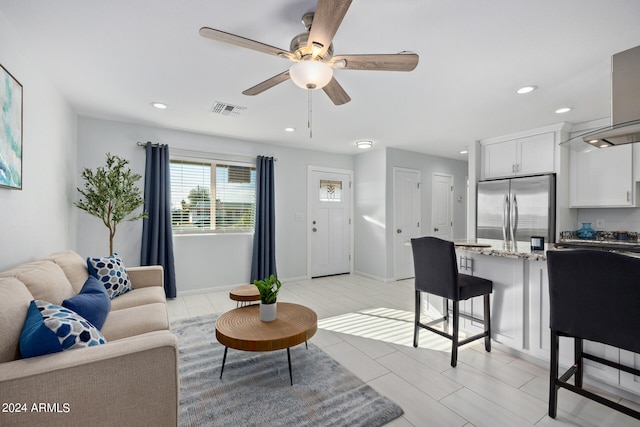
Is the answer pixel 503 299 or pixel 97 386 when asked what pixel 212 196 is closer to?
pixel 97 386

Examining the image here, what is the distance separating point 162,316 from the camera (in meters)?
2.11

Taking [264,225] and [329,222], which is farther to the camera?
[329,222]

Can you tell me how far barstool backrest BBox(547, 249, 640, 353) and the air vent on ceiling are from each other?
10.6 ft

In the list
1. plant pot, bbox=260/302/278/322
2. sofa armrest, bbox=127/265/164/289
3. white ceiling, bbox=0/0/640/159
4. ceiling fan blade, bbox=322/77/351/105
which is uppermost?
white ceiling, bbox=0/0/640/159

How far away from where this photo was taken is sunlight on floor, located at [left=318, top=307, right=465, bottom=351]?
109 inches

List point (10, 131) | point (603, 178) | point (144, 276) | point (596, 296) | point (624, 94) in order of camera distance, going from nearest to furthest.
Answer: point (596, 296) → point (10, 131) → point (624, 94) → point (144, 276) → point (603, 178)

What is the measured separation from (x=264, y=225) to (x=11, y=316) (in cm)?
356

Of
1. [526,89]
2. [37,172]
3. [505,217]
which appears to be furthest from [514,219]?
[37,172]

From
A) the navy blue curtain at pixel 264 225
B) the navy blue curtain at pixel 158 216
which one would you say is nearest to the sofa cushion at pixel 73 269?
the navy blue curtain at pixel 158 216

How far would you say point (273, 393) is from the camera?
194 centimetres

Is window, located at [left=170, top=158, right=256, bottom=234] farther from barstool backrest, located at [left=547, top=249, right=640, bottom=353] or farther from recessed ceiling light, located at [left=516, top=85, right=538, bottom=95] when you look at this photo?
barstool backrest, located at [left=547, top=249, right=640, bottom=353]

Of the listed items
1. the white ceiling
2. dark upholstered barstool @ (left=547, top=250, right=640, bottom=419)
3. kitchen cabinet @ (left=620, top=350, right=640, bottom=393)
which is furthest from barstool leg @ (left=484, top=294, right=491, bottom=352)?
the white ceiling

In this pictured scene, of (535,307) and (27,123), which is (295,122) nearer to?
(27,123)

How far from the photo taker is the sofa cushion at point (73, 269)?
7.02ft
